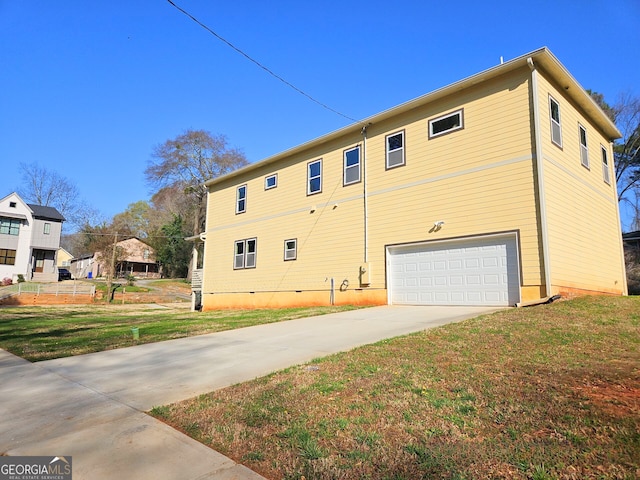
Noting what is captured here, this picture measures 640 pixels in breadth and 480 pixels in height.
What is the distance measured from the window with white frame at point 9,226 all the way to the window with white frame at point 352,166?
35137mm

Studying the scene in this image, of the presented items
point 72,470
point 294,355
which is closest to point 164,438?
point 72,470

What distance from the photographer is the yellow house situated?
9.87 metres

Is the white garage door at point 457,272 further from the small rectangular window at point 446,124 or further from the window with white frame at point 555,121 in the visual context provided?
the small rectangular window at point 446,124

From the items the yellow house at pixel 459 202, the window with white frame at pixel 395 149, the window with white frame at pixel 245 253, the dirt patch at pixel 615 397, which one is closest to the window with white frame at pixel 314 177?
the yellow house at pixel 459 202

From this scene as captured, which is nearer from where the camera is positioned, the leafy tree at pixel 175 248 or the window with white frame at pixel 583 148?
the window with white frame at pixel 583 148

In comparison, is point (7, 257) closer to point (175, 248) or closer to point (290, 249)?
point (175, 248)

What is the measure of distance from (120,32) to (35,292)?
2209 cm

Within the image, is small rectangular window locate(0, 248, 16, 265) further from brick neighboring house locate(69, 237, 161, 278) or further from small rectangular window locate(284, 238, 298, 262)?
small rectangular window locate(284, 238, 298, 262)

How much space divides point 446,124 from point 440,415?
1040 cm

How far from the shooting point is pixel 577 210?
36.7 ft

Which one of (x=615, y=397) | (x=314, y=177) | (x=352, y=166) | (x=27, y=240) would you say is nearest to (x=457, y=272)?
(x=352, y=166)

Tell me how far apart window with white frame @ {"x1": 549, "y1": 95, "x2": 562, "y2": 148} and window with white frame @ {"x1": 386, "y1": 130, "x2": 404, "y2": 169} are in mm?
4213

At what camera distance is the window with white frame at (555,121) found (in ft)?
34.6

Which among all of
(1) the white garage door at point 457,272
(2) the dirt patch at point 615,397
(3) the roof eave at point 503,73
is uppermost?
(3) the roof eave at point 503,73
